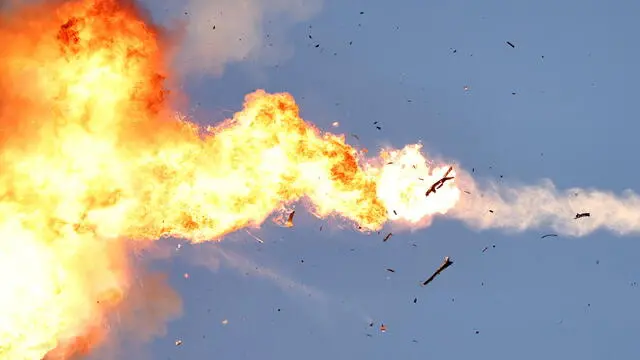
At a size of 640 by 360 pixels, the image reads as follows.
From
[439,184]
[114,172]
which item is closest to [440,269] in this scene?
[439,184]

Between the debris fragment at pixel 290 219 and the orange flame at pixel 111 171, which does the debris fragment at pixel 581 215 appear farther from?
the debris fragment at pixel 290 219

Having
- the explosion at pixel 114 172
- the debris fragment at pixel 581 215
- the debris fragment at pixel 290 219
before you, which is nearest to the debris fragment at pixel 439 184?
the explosion at pixel 114 172

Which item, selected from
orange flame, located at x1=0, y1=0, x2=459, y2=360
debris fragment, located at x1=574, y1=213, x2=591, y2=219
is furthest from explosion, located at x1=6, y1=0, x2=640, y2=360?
debris fragment, located at x1=574, y1=213, x2=591, y2=219

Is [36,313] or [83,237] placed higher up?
[83,237]

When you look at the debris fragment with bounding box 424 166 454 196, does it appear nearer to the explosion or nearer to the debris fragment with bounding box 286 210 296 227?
the explosion

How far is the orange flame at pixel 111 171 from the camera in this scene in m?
23.1

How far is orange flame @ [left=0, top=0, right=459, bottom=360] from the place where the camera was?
23.1 metres

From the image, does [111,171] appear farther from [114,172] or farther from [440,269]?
[440,269]

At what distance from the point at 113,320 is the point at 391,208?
9945mm

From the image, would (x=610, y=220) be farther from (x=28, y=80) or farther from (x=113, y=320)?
(x=28, y=80)

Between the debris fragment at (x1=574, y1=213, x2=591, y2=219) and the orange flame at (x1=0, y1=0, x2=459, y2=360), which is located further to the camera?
the debris fragment at (x1=574, y1=213, x2=591, y2=219)

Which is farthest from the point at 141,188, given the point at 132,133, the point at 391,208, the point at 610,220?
the point at 610,220

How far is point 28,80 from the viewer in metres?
23.1

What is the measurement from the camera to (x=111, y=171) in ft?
78.8
